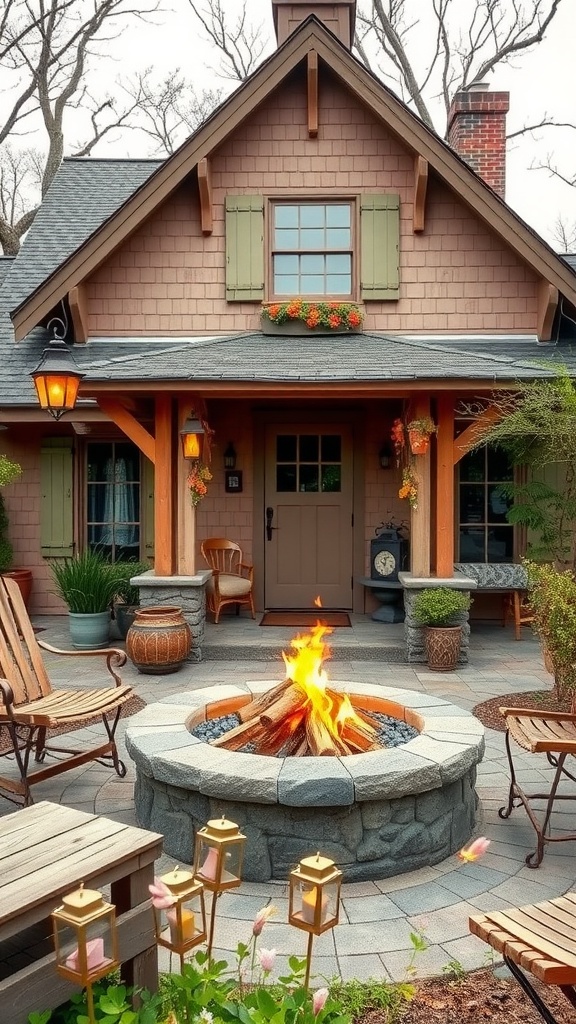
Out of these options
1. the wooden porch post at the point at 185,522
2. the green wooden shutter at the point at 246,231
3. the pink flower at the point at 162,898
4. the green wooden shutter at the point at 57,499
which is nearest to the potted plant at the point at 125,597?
the wooden porch post at the point at 185,522

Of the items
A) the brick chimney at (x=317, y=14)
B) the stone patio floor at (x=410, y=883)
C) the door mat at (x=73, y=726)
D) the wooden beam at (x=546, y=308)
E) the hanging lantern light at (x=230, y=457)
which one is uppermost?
the brick chimney at (x=317, y=14)

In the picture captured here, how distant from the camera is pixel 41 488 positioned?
9.76 meters

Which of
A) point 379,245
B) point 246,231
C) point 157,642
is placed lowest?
point 157,642

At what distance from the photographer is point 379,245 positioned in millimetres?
8875

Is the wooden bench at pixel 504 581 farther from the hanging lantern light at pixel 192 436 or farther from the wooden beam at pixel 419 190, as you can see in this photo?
the wooden beam at pixel 419 190

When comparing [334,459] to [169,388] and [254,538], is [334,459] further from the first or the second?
[169,388]

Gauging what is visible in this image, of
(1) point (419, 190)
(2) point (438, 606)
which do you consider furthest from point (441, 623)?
(1) point (419, 190)

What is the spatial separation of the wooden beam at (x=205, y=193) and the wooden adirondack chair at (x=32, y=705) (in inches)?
224

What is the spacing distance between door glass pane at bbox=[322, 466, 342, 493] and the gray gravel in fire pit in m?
5.12

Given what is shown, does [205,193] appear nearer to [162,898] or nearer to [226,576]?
[226,576]

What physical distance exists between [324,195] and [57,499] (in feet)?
16.0

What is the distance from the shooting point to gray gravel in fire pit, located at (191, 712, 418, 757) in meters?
4.00

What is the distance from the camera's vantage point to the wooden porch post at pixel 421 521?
24.7ft

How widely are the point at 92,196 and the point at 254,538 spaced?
6.16m
